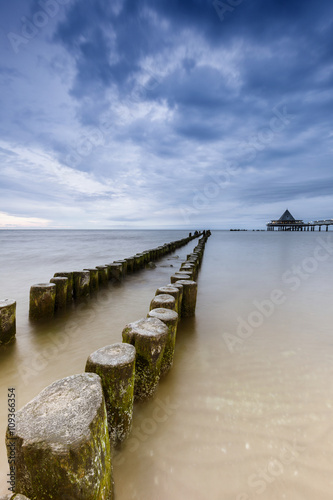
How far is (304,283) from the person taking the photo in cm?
823

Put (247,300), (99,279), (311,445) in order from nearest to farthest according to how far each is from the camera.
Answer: (311,445) < (247,300) < (99,279)

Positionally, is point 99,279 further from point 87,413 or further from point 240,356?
point 87,413

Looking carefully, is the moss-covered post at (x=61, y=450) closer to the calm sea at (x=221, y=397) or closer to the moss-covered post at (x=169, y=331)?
the calm sea at (x=221, y=397)

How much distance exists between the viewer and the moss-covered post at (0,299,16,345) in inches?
131

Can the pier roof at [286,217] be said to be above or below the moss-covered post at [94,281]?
above

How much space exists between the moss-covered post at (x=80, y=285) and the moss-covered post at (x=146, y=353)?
3.60 m

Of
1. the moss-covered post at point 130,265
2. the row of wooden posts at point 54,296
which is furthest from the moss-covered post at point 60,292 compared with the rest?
the moss-covered post at point 130,265

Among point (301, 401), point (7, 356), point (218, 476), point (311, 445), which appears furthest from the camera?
point (7, 356)

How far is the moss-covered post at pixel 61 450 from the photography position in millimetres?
1123

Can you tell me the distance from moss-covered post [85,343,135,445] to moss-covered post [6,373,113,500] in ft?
1.47

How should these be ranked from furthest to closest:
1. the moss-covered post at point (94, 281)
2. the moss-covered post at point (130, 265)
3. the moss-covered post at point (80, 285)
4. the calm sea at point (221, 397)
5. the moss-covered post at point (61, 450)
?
the moss-covered post at point (130, 265)
the moss-covered post at point (94, 281)
the moss-covered post at point (80, 285)
the calm sea at point (221, 397)
the moss-covered post at point (61, 450)

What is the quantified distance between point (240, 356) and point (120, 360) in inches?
87.3

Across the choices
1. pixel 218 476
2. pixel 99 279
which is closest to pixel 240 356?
pixel 218 476

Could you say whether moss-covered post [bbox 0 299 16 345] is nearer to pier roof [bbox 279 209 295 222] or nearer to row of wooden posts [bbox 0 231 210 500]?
row of wooden posts [bbox 0 231 210 500]
